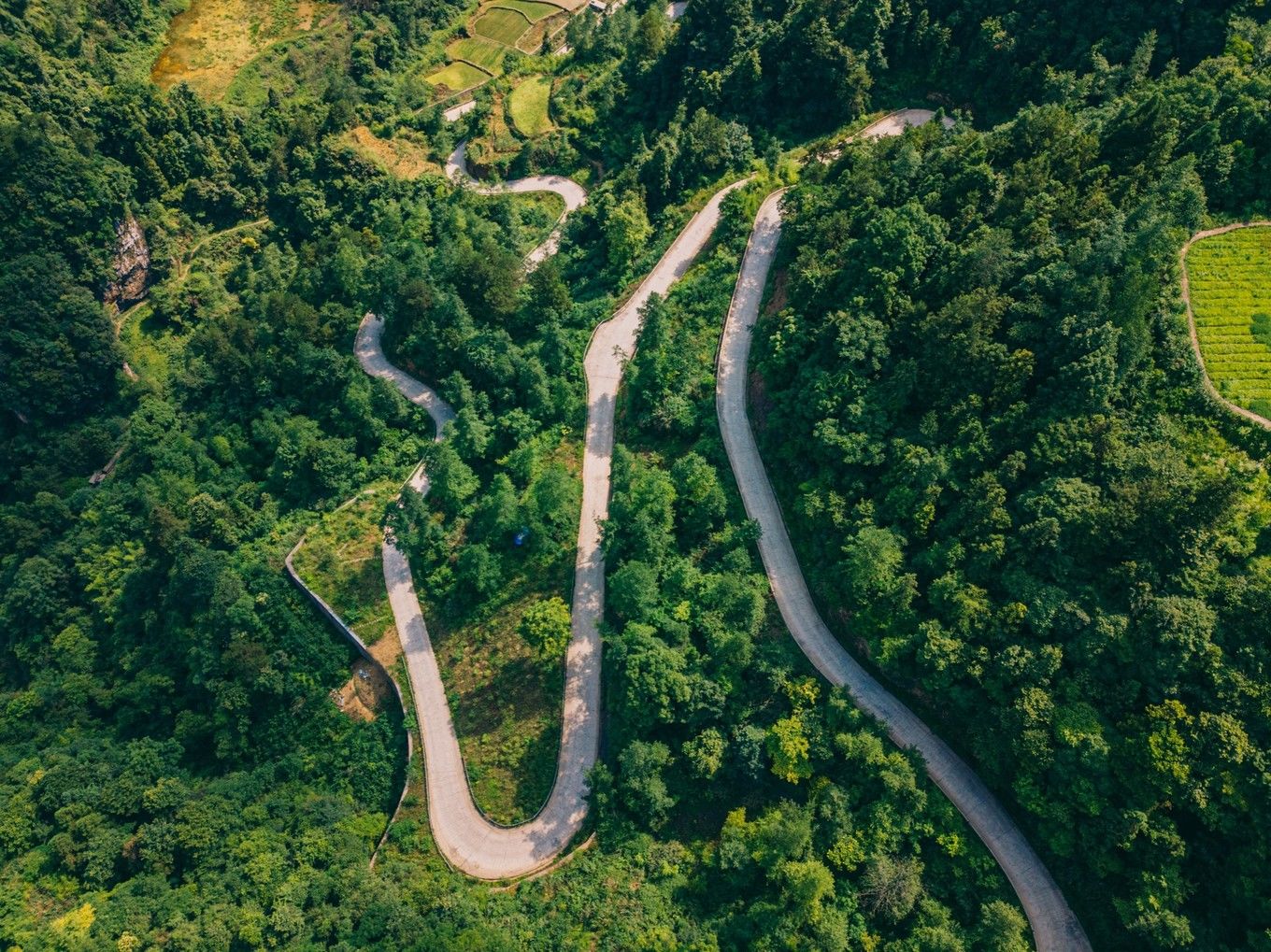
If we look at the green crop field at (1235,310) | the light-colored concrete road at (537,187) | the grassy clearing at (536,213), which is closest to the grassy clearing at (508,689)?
the grassy clearing at (536,213)

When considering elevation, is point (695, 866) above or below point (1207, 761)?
below

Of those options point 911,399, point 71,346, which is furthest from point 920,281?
point 71,346

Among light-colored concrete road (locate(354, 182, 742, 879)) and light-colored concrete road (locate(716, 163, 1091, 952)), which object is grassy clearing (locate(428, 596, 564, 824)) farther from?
light-colored concrete road (locate(716, 163, 1091, 952))

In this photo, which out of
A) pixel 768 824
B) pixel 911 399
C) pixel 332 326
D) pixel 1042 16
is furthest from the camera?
pixel 332 326

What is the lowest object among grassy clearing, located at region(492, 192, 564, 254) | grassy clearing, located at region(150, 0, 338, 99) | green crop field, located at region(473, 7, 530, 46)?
grassy clearing, located at region(492, 192, 564, 254)

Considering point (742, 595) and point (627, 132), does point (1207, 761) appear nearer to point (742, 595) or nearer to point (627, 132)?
point (742, 595)

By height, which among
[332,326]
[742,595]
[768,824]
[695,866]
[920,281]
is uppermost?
[332,326]

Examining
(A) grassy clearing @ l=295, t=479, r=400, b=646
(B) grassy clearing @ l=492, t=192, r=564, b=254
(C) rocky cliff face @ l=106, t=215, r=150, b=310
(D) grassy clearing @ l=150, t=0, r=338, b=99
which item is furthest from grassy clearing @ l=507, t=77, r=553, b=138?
(A) grassy clearing @ l=295, t=479, r=400, b=646

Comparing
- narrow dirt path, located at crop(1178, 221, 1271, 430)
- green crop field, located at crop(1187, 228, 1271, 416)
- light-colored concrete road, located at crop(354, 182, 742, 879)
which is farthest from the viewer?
light-colored concrete road, located at crop(354, 182, 742, 879)
